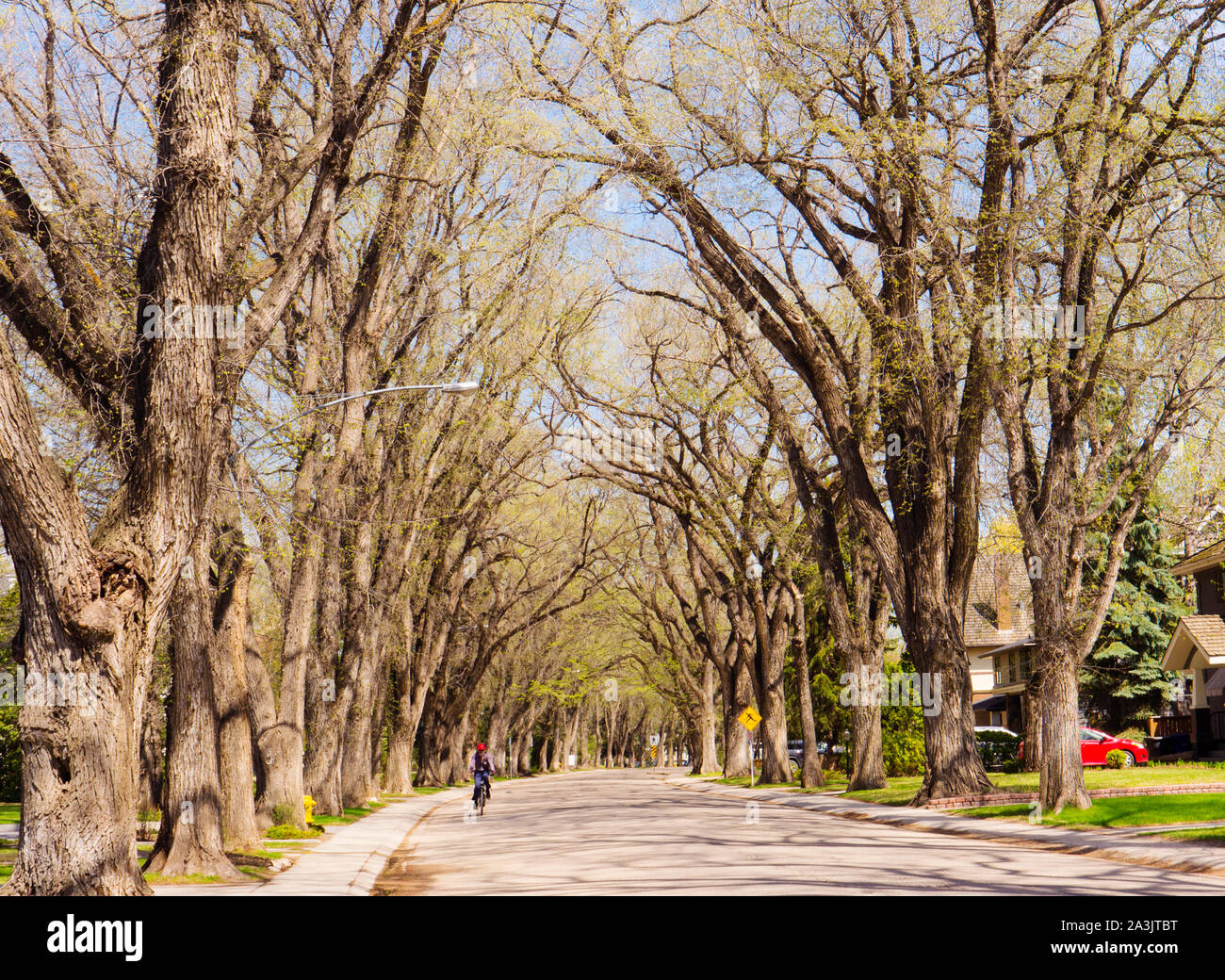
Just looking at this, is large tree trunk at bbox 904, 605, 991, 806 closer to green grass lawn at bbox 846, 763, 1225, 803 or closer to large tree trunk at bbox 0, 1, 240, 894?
green grass lawn at bbox 846, 763, 1225, 803

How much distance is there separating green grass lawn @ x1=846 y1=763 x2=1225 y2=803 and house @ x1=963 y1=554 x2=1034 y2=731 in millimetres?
23710

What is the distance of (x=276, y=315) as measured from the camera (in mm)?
12484

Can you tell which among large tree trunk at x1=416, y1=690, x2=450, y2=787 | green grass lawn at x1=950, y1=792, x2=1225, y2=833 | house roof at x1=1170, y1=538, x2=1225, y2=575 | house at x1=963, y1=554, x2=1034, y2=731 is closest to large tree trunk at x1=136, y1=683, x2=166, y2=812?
large tree trunk at x1=416, y1=690, x2=450, y2=787

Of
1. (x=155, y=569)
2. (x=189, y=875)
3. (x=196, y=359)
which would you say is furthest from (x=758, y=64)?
(x=189, y=875)

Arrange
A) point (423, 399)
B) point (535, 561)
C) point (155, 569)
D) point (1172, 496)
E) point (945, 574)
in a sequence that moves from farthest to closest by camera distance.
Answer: point (535, 561) < point (1172, 496) < point (423, 399) < point (945, 574) < point (155, 569)

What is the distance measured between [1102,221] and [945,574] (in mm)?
7985

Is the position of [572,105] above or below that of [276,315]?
above

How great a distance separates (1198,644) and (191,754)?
1305 inches

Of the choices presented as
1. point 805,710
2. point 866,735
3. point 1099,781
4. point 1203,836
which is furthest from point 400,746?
point 1203,836

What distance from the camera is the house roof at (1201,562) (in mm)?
33844

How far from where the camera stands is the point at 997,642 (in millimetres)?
66438

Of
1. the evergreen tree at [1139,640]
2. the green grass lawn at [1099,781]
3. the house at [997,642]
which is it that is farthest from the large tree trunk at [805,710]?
the house at [997,642]

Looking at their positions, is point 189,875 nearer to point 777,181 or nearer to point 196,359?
point 196,359

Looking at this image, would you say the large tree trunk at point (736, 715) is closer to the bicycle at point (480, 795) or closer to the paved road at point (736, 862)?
the bicycle at point (480, 795)
